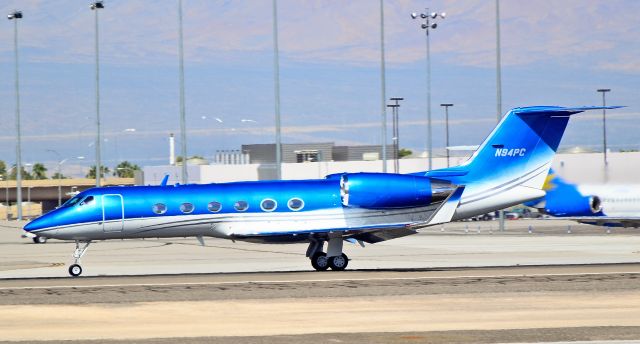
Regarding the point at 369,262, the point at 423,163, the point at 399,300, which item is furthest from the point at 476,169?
the point at 423,163

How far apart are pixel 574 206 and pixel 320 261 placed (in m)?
27.9

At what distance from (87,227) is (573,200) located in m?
32.3

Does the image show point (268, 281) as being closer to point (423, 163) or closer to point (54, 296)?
point (54, 296)

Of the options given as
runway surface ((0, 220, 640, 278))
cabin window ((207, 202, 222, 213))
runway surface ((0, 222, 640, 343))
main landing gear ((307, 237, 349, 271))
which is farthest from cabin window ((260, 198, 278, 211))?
runway surface ((0, 220, 640, 278))

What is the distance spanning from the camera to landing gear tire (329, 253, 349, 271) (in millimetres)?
39250

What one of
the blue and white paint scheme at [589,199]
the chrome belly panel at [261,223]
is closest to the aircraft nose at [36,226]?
the chrome belly panel at [261,223]

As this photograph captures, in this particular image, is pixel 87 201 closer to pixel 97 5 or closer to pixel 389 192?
pixel 389 192

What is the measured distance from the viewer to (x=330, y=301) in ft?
94.7

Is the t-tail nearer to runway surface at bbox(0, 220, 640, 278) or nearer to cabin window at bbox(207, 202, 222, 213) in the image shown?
runway surface at bbox(0, 220, 640, 278)

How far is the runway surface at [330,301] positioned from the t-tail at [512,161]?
2371 millimetres

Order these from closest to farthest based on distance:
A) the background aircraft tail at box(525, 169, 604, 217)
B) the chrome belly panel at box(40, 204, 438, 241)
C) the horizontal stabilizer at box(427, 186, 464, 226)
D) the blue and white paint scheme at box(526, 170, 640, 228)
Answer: the horizontal stabilizer at box(427, 186, 464, 226) → the chrome belly panel at box(40, 204, 438, 241) → the background aircraft tail at box(525, 169, 604, 217) → the blue and white paint scheme at box(526, 170, 640, 228)

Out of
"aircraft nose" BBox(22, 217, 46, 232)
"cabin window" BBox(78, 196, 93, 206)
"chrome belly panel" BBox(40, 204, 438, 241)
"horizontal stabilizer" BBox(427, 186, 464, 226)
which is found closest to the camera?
"horizontal stabilizer" BBox(427, 186, 464, 226)

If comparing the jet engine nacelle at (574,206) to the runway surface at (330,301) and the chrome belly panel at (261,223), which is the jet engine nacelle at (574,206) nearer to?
the runway surface at (330,301)

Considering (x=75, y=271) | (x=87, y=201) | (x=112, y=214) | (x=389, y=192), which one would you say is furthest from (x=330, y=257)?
(x=75, y=271)
